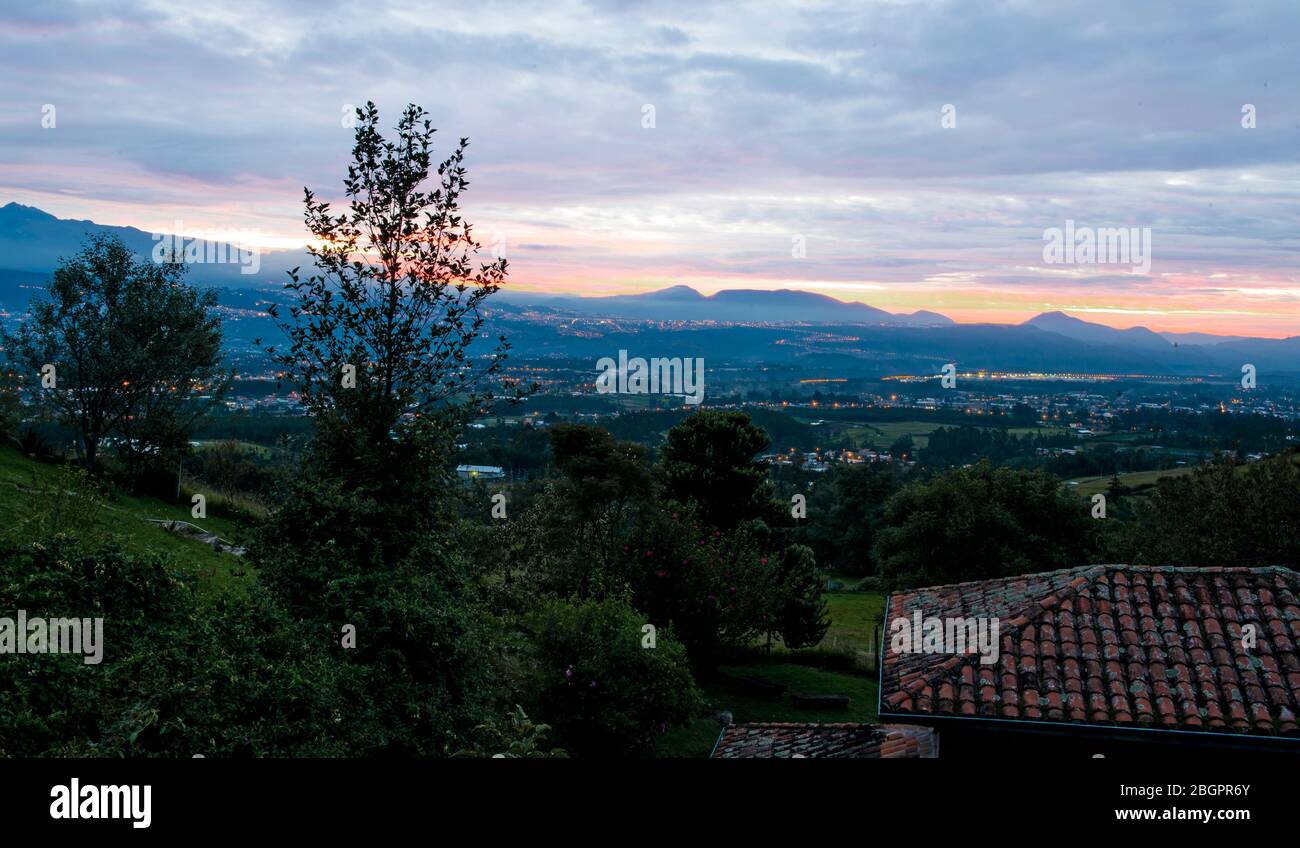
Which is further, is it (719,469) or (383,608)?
(719,469)

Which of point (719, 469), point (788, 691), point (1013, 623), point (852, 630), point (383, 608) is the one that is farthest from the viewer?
point (852, 630)

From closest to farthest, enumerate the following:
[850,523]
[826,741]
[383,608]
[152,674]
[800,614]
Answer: [152,674] → [383,608] → [826,741] → [800,614] → [850,523]

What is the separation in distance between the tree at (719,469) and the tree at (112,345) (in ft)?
59.1

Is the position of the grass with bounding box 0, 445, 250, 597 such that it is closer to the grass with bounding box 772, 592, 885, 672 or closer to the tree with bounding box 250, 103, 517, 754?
the tree with bounding box 250, 103, 517, 754

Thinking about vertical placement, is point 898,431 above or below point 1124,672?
below

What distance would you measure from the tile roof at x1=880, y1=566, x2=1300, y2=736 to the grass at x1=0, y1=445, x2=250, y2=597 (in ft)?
30.9

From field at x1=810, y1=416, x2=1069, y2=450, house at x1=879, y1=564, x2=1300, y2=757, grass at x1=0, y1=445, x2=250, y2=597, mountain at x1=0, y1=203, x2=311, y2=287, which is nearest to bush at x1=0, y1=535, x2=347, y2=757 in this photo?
grass at x1=0, y1=445, x2=250, y2=597

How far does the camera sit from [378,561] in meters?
10.1

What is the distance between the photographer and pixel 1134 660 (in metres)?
10.2

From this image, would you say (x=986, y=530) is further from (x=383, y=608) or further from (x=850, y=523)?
(x=383, y=608)

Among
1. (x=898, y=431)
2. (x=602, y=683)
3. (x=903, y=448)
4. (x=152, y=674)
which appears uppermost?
(x=152, y=674)

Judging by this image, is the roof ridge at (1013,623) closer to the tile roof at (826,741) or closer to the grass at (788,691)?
the tile roof at (826,741)

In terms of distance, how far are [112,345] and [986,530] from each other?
35.7 m

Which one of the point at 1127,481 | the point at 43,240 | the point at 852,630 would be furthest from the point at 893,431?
the point at 43,240
